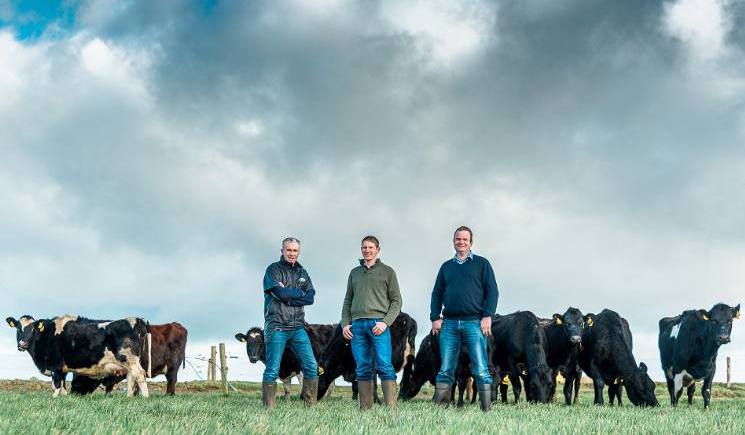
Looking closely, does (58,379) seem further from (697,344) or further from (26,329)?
(697,344)

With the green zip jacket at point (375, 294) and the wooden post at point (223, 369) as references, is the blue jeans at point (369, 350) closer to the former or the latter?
the green zip jacket at point (375, 294)

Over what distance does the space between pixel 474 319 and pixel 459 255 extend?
0.94 m

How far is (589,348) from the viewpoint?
58.1 feet

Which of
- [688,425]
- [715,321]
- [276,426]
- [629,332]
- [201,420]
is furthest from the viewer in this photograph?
[629,332]

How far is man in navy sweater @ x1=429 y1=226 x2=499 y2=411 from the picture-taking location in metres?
10.5

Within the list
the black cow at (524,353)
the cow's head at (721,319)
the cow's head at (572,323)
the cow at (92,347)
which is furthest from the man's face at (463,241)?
the cow at (92,347)

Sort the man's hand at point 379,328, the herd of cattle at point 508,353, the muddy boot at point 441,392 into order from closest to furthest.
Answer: the man's hand at point 379,328, the muddy boot at point 441,392, the herd of cattle at point 508,353

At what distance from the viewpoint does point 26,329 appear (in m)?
19.8

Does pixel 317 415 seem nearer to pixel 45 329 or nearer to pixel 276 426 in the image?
pixel 276 426

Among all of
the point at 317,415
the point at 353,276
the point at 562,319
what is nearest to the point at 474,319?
the point at 353,276

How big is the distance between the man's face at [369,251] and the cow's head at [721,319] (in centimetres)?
1058

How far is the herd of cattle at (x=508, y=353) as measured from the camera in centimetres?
1634

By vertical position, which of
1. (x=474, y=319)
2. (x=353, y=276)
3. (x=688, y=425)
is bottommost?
(x=688, y=425)

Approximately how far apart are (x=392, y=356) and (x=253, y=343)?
16.1ft
